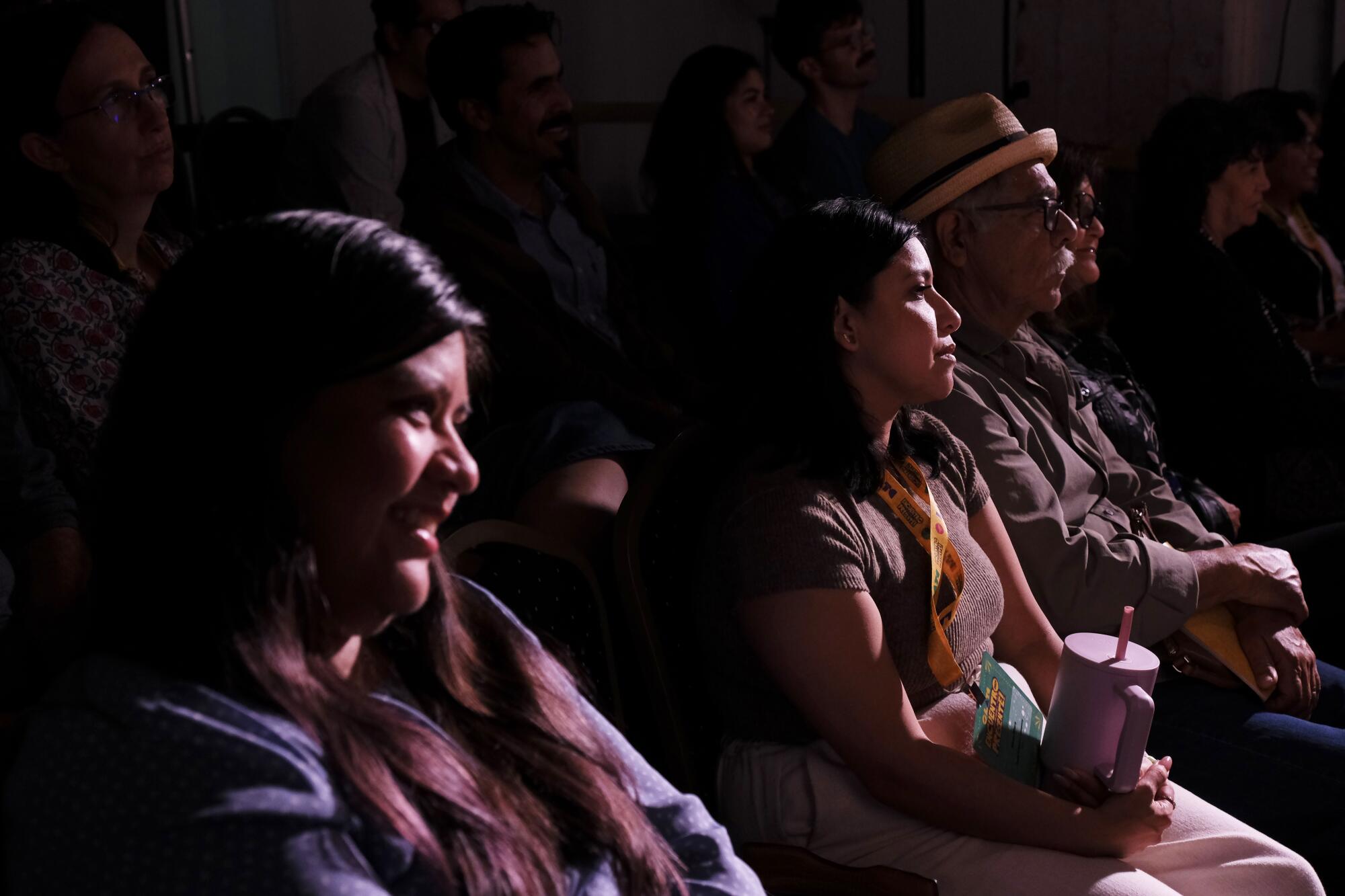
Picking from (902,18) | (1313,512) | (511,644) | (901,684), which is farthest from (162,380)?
(902,18)

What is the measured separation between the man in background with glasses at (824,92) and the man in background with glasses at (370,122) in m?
1.04

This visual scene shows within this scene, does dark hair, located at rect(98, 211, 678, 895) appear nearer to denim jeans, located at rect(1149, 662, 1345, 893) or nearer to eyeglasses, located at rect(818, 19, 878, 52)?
denim jeans, located at rect(1149, 662, 1345, 893)

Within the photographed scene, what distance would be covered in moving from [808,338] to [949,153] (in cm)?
69

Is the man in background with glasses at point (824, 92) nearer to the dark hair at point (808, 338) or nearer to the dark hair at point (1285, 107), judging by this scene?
the dark hair at point (1285, 107)

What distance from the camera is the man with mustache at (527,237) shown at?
245 cm

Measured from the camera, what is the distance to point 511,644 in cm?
107

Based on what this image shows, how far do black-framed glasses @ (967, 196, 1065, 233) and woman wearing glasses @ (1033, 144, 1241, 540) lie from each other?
142 mm

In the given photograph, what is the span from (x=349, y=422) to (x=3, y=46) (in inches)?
51.8

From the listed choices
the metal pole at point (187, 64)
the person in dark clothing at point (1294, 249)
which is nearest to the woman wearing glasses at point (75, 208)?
the person in dark clothing at point (1294, 249)

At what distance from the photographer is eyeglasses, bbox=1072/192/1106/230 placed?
222 cm

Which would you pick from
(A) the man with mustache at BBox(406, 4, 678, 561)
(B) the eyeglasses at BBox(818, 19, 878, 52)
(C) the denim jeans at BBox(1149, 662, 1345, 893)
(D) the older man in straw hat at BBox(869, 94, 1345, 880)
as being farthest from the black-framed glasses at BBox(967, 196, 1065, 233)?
(B) the eyeglasses at BBox(818, 19, 878, 52)

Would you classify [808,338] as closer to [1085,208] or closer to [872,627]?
[872,627]

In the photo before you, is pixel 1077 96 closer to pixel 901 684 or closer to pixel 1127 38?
pixel 1127 38

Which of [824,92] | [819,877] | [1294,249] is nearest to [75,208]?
[819,877]
